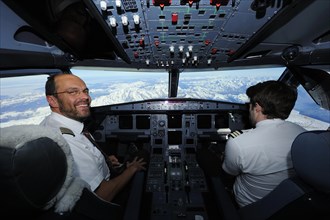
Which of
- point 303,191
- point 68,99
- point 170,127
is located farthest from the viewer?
point 170,127

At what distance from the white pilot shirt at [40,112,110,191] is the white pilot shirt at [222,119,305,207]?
94cm

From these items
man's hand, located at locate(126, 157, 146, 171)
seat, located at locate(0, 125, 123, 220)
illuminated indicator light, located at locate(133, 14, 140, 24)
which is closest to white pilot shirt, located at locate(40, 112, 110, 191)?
man's hand, located at locate(126, 157, 146, 171)

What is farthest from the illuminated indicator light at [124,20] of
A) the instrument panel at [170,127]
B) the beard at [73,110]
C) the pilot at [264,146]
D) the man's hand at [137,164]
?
the instrument panel at [170,127]

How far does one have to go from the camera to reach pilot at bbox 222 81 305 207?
1.39 metres

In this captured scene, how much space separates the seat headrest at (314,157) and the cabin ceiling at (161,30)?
1.12m

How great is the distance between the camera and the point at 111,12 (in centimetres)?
175

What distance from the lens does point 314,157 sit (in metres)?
0.87

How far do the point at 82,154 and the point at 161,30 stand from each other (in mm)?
1423

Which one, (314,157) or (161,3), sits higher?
(161,3)

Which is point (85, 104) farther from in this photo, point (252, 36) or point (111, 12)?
point (252, 36)

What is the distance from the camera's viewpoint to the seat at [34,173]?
1.91 feet

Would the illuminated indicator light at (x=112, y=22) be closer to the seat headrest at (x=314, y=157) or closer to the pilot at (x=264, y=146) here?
the pilot at (x=264, y=146)

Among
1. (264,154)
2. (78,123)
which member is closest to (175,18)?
(78,123)

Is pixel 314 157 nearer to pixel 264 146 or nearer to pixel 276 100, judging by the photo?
pixel 264 146
